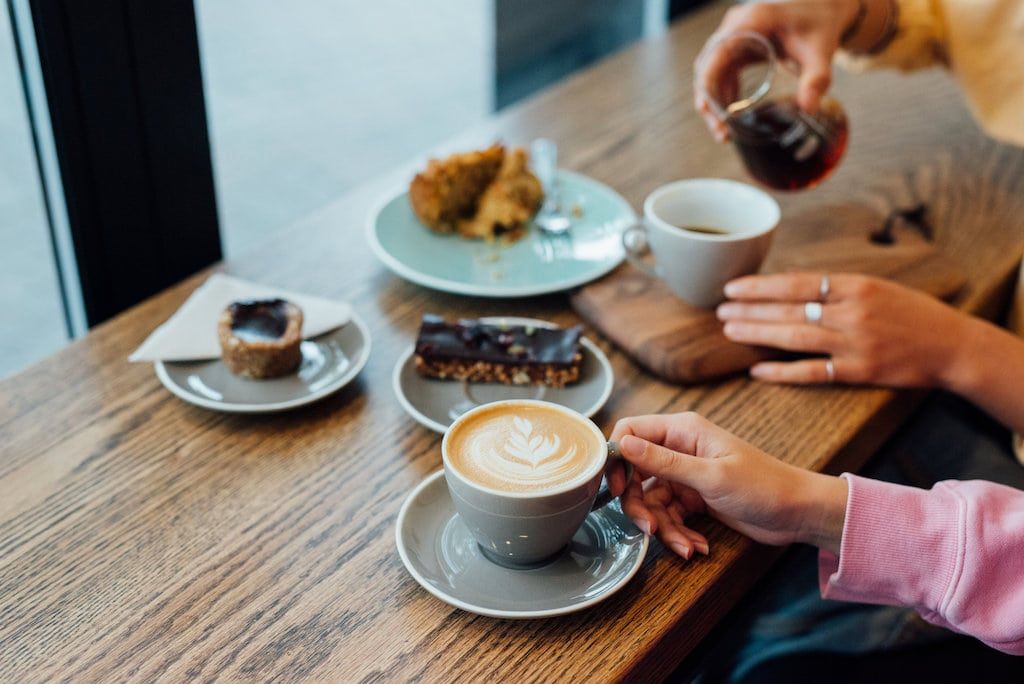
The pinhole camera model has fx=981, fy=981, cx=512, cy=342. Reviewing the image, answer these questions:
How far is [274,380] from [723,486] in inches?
20.7

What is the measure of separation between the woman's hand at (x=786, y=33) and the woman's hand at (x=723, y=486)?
65 cm

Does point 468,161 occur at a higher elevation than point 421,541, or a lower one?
higher

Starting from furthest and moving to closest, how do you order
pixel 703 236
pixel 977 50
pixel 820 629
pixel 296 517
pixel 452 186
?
pixel 977 50 < pixel 452 186 < pixel 703 236 < pixel 820 629 < pixel 296 517

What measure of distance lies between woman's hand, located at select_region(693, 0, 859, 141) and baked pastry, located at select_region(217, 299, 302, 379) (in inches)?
26.8

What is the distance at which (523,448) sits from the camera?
85 centimetres

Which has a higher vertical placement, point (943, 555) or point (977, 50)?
point (977, 50)

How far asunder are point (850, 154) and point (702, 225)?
0.54 m

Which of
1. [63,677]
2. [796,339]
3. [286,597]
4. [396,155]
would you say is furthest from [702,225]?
[396,155]

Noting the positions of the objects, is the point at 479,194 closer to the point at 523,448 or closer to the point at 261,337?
the point at 261,337

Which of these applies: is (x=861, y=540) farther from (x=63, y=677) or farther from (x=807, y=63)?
(x=807, y=63)

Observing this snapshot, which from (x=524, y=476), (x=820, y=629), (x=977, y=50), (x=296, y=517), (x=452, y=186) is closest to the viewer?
(x=524, y=476)

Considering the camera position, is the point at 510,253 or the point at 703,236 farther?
the point at 510,253

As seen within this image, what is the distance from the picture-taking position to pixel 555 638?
0.82 meters

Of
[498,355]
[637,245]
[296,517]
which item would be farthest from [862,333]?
[296,517]
